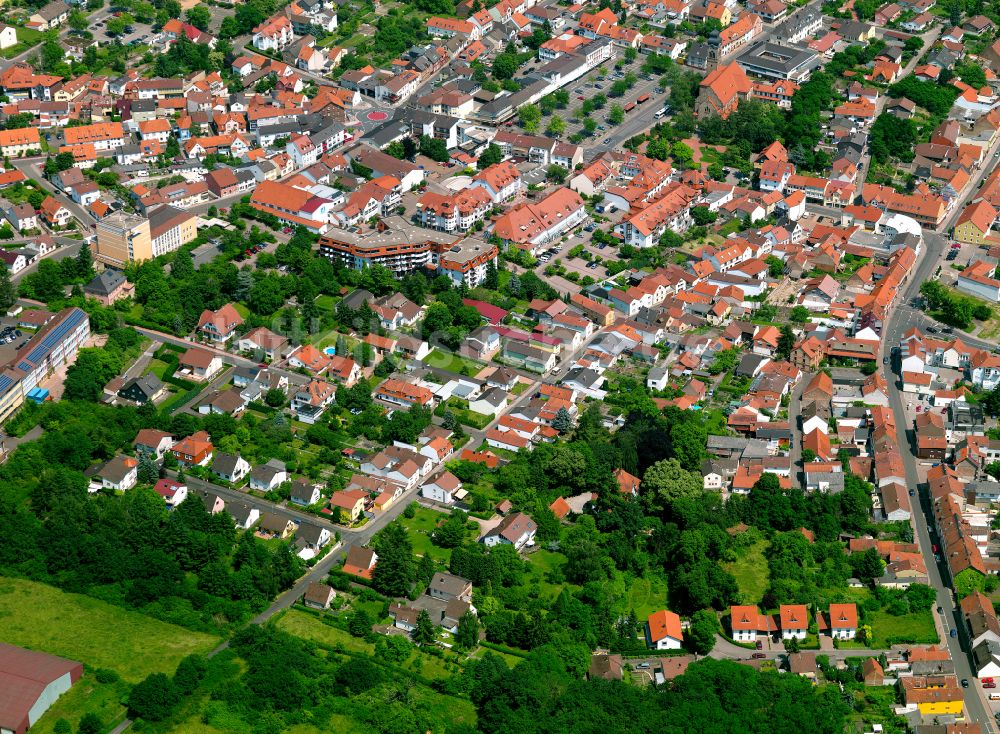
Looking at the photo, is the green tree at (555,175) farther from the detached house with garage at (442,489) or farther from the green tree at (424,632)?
the green tree at (424,632)

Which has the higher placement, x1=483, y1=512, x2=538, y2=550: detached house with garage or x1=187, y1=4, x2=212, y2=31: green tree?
x1=483, y1=512, x2=538, y2=550: detached house with garage

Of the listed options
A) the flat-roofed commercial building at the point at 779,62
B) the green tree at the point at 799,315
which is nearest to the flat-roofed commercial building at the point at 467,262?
the green tree at the point at 799,315

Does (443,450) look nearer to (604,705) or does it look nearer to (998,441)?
(604,705)

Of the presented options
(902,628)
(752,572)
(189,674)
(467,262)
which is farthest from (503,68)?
(189,674)

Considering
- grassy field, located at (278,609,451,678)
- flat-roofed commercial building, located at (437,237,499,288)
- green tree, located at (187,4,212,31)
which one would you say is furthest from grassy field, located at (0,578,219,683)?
green tree, located at (187,4,212,31)

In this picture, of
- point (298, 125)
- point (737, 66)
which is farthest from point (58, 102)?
point (737, 66)

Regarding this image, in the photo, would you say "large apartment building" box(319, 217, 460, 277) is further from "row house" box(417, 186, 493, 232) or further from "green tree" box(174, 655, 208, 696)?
"green tree" box(174, 655, 208, 696)
